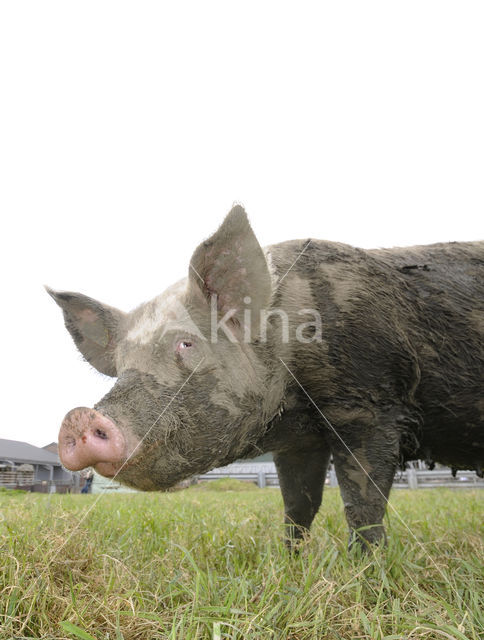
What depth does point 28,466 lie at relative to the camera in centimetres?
2338

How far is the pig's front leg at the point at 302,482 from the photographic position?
3422 mm

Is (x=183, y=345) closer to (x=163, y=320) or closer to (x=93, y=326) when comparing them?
(x=163, y=320)

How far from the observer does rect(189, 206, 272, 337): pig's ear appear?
2752mm

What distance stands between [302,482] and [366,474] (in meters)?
0.78

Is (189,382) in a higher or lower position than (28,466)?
higher

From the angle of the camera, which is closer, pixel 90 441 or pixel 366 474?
pixel 90 441

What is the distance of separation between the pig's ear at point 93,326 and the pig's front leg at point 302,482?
127cm

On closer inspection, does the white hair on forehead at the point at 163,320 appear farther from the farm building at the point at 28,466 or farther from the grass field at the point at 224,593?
the farm building at the point at 28,466

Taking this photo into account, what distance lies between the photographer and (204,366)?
→ 8.64 feet

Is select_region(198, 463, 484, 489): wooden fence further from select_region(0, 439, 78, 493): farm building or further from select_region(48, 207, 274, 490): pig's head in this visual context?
select_region(48, 207, 274, 490): pig's head

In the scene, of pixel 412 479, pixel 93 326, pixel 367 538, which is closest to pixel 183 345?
pixel 93 326

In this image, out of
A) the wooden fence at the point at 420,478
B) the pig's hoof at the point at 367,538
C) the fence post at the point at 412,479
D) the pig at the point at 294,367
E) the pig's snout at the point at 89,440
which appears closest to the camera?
the pig's snout at the point at 89,440

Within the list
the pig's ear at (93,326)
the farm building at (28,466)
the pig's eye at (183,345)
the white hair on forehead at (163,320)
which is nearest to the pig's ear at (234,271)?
the white hair on forehead at (163,320)

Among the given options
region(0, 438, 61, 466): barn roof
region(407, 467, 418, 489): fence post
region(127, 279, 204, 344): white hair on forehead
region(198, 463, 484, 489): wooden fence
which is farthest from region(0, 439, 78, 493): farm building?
region(127, 279, 204, 344): white hair on forehead
